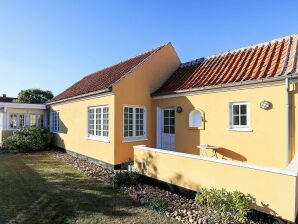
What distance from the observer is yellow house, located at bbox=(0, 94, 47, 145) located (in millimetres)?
18281

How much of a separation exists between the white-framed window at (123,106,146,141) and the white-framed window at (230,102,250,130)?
14.5 feet

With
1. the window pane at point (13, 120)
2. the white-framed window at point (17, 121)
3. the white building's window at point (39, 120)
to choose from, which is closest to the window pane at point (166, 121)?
the white building's window at point (39, 120)

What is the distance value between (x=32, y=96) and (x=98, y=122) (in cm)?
3718

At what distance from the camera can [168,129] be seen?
11453 millimetres

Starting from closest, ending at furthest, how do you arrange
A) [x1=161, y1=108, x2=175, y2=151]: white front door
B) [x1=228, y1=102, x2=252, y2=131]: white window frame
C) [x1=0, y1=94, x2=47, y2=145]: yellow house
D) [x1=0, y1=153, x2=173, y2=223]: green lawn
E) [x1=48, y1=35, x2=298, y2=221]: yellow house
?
1. [x1=0, y1=153, x2=173, y2=223]: green lawn
2. [x1=48, y1=35, x2=298, y2=221]: yellow house
3. [x1=228, y1=102, x2=252, y2=131]: white window frame
4. [x1=161, y1=108, x2=175, y2=151]: white front door
5. [x1=0, y1=94, x2=47, y2=145]: yellow house

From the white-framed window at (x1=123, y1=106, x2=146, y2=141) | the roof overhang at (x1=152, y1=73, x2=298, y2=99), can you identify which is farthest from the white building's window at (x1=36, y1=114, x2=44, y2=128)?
the roof overhang at (x1=152, y1=73, x2=298, y2=99)

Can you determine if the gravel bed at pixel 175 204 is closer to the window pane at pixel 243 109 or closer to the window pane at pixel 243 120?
the window pane at pixel 243 120

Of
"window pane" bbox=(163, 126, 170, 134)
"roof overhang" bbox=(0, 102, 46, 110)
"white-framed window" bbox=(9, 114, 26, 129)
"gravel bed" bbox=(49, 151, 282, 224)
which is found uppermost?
"roof overhang" bbox=(0, 102, 46, 110)

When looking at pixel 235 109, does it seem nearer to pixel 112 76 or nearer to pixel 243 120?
pixel 243 120

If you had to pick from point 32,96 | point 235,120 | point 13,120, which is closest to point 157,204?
point 235,120

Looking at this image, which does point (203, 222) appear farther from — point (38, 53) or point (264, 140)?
point (38, 53)

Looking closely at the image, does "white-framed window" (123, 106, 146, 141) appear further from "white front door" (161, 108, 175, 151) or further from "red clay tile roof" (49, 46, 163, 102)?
"red clay tile roof" (49, 46, 163, 102)

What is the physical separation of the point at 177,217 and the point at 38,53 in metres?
13.2

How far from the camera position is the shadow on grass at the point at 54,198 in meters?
5.51
